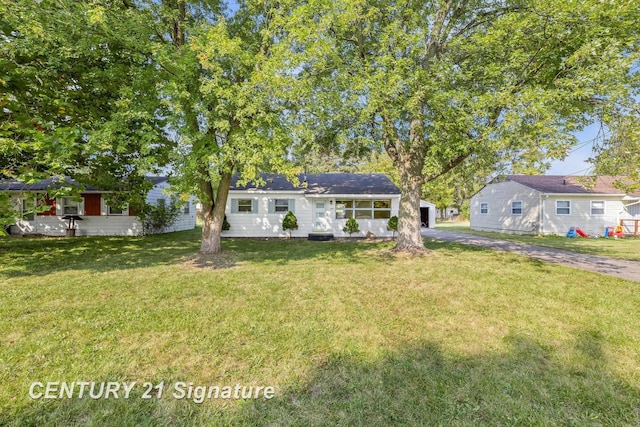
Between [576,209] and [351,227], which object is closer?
[351,227]

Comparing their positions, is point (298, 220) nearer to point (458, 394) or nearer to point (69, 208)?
point (69, 208)

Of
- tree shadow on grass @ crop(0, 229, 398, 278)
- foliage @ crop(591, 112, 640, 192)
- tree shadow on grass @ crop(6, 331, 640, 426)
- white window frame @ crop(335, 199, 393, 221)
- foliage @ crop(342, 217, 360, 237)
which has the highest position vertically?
foliage @ crop(591, 112, 640, 192)

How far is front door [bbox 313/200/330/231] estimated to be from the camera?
17.1 m

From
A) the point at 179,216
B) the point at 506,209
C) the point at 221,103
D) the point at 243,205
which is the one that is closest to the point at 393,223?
the point at 243,205

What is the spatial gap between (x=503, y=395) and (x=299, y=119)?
7.59 metres

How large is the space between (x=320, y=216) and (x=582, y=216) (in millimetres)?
17157

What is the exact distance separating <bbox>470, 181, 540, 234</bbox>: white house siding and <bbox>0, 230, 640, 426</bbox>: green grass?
13.8 meters

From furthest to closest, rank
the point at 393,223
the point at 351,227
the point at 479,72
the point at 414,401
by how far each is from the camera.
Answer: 1. the point at 351,227
2. the point at 393,223
3. the point at 479,72
4. the point at 414,401

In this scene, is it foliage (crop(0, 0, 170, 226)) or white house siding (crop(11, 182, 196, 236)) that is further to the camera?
white house siding (crop(11, 182, 196, 236))

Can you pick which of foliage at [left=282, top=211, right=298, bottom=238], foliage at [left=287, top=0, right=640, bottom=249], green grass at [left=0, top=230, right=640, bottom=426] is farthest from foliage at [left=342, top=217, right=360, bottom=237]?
green grass at [left=0, top=230, right=640, bottom=426]

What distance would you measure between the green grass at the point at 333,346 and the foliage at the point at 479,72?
3930 millimetres

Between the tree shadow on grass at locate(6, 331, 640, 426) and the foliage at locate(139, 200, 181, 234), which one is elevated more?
the foliage at locate(139, 200, 181, 234)

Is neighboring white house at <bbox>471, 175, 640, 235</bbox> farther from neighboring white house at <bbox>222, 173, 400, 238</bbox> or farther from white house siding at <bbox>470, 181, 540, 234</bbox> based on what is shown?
neighboring white house at <bbox>222, 173, 400, 238</bbox>

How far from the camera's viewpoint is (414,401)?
2707 millimetres
